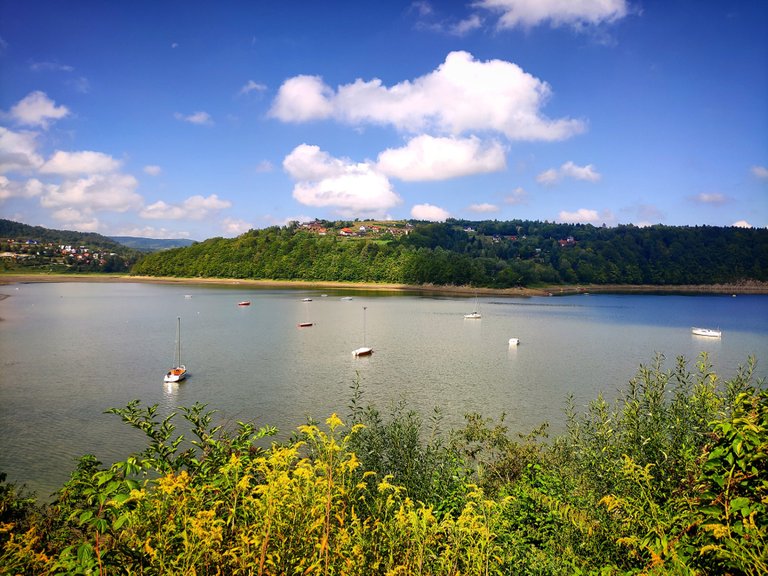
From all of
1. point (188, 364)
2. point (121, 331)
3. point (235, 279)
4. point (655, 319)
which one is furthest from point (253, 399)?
point (235, 279)

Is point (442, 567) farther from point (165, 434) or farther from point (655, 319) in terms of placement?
point (655, 319)

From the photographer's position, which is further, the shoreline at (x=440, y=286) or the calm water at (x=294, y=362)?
the shoreline at (x=440, y=286)

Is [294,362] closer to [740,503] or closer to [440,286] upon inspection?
[740,503]

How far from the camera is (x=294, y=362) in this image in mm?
47969

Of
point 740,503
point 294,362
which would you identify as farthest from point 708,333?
point 740,503

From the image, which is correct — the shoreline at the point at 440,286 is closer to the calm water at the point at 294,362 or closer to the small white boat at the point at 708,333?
the calm water at the point at 294,362

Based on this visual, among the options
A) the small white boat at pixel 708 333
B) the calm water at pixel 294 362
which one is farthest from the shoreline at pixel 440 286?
the small white boat at pixel 708 333

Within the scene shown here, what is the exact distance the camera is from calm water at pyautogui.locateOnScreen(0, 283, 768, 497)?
28969 mm

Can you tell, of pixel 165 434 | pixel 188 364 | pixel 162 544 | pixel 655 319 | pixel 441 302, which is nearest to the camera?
pixel 162 544

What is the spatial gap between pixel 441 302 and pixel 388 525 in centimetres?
11765

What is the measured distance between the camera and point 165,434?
603 centimetres

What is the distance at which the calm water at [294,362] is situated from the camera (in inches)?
1141

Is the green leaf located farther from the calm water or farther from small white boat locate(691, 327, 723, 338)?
small white boat locate(691, 327, 723, 338)

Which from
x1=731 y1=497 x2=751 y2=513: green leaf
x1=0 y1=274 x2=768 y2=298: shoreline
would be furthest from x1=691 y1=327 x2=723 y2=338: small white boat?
x1=0 y1=274 x2=768 y2=298: shoreline
